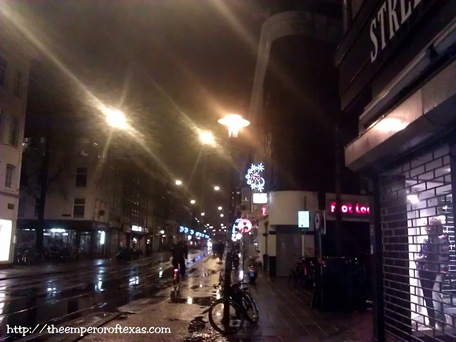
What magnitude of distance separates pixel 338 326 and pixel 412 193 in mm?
4894

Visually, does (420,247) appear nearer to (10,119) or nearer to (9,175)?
(10,119)

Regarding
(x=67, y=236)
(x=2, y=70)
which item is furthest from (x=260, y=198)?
(x=67, y=236)

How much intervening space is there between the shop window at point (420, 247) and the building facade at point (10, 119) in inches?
1135

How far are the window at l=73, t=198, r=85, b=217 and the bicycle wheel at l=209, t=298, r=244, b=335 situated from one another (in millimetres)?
38812

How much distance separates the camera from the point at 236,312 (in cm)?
980

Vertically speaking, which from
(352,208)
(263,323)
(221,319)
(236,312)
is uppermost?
(352,208)

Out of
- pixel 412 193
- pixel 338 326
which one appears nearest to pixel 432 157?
pixel 412 193

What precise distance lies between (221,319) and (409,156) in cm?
573

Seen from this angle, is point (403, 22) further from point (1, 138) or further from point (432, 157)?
point (1, 138)

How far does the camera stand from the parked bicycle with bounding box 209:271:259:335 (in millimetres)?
9422

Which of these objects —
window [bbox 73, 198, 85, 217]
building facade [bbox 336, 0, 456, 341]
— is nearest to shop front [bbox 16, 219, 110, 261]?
window [bbox 73, 198, 85, 217]

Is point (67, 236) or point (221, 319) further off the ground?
point (67, 236)

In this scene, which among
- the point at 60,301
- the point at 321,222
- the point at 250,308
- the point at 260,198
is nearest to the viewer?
the point at 250,308

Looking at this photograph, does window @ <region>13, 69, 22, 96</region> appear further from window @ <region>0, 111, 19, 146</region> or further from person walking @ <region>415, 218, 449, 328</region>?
person walking @ <region>415, 218, 449, 328</region>
